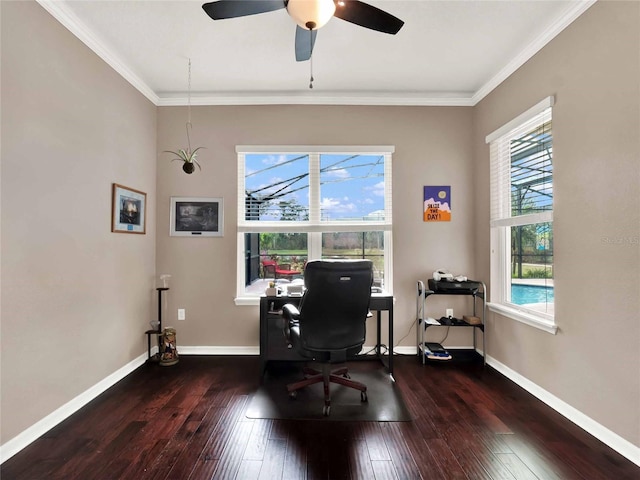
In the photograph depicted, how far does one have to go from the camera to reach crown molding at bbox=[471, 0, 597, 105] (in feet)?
6.36

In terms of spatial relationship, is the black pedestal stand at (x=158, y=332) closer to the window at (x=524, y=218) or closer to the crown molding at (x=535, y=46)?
the window at (x=524, y=218)

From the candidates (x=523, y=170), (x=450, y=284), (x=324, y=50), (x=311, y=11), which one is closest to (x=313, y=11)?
(x=311, y=11)

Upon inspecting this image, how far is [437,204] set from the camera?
3.20 metres

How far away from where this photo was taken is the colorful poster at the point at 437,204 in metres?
3.19

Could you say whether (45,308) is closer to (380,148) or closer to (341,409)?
(341,409)

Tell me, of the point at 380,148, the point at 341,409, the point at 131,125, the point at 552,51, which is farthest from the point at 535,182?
the point at 131,125

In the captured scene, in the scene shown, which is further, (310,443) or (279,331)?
(279,331)

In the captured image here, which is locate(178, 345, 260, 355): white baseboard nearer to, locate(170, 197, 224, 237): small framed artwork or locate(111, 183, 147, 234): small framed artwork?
locate(170, 197, 224, 237): small framed artwork

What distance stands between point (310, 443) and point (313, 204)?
221 cm

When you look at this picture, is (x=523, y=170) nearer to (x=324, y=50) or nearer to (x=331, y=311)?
(x=324, y=50)

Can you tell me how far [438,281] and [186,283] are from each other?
2.67m

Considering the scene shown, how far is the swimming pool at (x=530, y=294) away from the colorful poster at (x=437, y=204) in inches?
37.3

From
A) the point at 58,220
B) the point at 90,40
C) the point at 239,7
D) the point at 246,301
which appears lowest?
the point at 246,301

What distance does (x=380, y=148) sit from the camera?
126 inches
